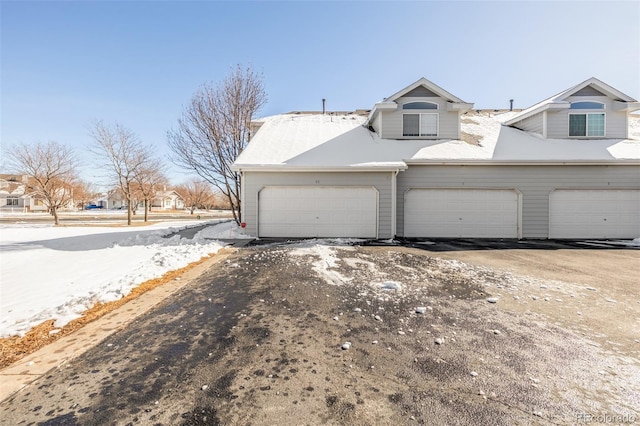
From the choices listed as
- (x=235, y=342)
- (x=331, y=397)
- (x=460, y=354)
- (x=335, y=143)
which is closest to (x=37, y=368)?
(x=235, y=342)

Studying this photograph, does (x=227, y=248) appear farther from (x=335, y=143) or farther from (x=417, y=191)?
(x=417, y=191)

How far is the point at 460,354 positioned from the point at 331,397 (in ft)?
4.86

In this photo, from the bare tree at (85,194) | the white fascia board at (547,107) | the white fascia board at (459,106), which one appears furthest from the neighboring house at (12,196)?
the white fascia board at (547,107)

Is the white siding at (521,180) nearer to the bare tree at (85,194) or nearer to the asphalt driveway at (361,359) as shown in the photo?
the asphalt driveway at (361,359)

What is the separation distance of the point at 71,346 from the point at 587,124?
17.8 metres

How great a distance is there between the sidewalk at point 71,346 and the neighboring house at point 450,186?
19.6 feet

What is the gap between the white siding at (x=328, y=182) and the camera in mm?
9742

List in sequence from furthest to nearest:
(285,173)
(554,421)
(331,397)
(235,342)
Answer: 1. (285,173)
2. (235,342)
3. (331,397)
4. (554,421)

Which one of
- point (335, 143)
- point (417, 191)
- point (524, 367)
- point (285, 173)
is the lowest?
point (524, 367)

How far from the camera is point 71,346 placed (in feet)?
9.12

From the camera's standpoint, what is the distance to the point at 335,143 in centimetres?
1120

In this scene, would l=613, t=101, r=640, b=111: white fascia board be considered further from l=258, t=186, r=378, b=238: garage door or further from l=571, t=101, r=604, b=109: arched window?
l=258, t=186, r=378, b=238: garage door

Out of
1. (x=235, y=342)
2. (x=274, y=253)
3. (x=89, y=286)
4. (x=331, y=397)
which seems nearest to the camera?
→ (x=331, y=397)

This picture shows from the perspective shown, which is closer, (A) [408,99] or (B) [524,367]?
(B) [524,367]
